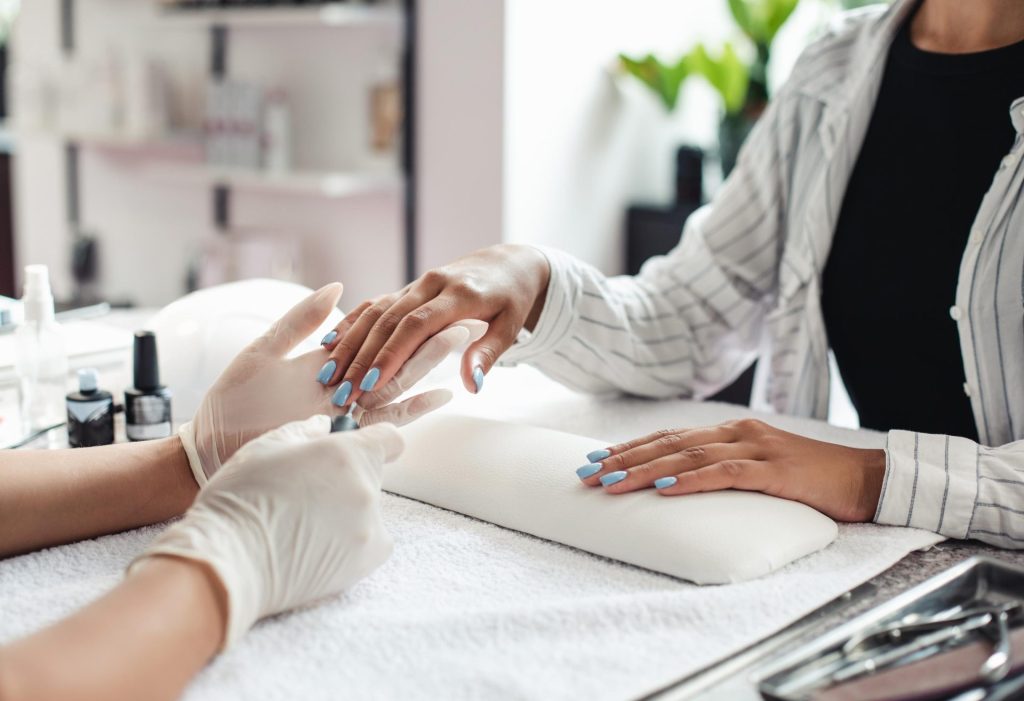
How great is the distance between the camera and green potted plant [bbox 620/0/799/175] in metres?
2.45

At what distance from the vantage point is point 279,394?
883mm

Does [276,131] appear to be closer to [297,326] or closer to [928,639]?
[297,326]

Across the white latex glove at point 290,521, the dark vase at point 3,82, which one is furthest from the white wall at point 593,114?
the dark vase at point 3,82

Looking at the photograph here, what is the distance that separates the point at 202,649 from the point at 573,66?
2209 millimetres

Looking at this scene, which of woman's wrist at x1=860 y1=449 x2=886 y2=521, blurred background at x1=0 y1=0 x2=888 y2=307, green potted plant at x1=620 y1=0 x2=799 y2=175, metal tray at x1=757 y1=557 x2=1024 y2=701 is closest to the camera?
metal tray at x1=757 y1=557 x2=1024 y2=701

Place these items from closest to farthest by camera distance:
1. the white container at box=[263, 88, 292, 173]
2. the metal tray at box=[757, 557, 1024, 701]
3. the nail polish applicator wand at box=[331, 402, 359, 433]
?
the metal tray at box=[757, 557, 1024, 701]
the nail polish applicator wand at box=[331, 402, 359, 433]
the white container at box=[263, 88, 292, 173]

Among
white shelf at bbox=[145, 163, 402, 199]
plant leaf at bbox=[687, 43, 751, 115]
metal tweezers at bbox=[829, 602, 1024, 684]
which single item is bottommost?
metal tweezers at bbox=[829, 602, 1024, 684]

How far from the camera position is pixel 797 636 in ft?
2.13

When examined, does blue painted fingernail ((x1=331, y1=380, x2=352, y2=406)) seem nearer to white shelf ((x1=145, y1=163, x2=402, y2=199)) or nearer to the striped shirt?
the striped shirt

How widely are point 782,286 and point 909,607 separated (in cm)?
74

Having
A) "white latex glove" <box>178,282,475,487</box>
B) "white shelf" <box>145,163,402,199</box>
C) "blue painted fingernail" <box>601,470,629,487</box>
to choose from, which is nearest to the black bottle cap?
"white latex glove" <box>178,282,475,487</box>

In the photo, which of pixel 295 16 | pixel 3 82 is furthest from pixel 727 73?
pixel 3 82

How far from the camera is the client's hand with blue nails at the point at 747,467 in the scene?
0.81 m

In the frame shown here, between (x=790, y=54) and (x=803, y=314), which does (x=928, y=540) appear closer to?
(x=803, y=314)
